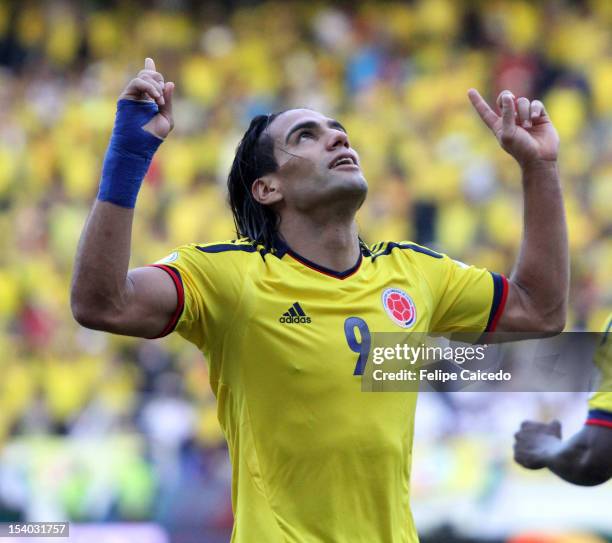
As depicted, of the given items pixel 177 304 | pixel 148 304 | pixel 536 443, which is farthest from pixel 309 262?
pixel 536 443

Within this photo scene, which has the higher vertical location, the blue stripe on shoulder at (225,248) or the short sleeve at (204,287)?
the blue stripe on shoulder at (225,248)

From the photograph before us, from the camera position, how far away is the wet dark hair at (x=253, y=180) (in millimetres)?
4230

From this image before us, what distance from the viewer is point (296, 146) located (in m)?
4.22

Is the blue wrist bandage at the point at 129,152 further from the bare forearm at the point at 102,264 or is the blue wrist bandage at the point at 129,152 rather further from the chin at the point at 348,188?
the chin at the point at 348,188

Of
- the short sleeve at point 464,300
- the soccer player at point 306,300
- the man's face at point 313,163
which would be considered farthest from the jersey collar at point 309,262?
the short sleeve at point 464,300

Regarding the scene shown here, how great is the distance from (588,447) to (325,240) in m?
1.44

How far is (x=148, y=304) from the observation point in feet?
11.6

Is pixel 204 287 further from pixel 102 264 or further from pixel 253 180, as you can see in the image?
pixel 253 180

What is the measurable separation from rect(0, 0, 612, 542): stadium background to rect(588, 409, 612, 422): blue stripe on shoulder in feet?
9.18

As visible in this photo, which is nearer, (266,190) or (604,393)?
(266,190)

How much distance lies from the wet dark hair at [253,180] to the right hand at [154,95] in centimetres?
72

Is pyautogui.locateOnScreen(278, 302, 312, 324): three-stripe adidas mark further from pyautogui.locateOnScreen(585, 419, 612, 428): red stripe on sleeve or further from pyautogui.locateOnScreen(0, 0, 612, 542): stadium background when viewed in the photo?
pyautogui.locateOnScreen(0, 0, 612, 542): stadium background

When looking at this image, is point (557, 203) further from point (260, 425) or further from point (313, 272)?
point (260, 425)

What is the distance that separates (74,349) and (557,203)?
324 inches
